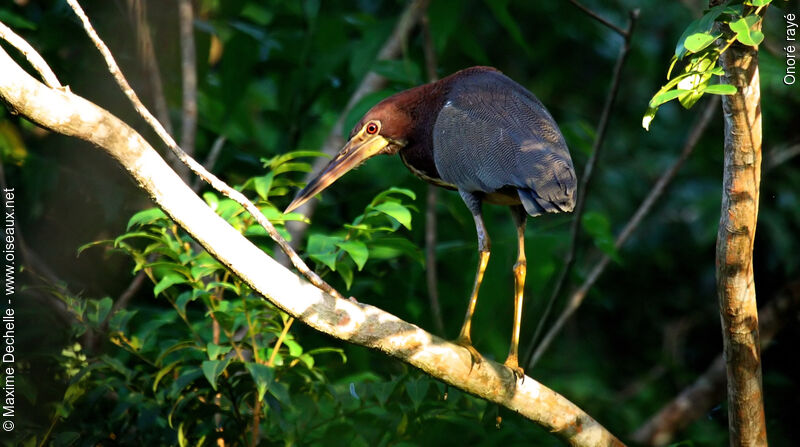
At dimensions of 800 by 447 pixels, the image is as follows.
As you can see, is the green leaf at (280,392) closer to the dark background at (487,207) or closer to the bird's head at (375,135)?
the dark background at (487,207)

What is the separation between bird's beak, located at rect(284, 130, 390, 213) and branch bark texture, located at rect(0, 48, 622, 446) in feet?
3.90

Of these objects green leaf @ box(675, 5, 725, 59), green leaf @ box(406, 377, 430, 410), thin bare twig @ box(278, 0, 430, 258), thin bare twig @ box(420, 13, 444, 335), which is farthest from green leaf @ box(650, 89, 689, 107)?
thin bare twig @ box(278, 0, 430, 258)

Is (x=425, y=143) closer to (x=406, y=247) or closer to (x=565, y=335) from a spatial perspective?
(x=406, y=247)

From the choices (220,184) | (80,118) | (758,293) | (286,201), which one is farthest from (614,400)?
(80,118)

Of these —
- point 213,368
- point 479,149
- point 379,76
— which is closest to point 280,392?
point 213,368

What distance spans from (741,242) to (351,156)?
176cm

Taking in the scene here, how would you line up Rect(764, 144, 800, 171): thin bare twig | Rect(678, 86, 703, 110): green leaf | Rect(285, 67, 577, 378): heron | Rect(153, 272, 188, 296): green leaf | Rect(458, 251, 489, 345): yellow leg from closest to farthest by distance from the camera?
Rect(678, 86, 703, 110): green leaf < Rect(153, 272, 188, 296): green leaf < Rect(285, 67, 577, 378): heron < Rect(458, 251, 489, 345): yellow leg < Rect(764, 144, 800, 171): thin bare twig

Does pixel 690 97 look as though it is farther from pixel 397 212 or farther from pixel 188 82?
pixel 188 82

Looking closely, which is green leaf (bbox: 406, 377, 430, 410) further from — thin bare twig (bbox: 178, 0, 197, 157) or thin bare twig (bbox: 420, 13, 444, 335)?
thin bare twig (bbox: 178, 0, 197, 157)

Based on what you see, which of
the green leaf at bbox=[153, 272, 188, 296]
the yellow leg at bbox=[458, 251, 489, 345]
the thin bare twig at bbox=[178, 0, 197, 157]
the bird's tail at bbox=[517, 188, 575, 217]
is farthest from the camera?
the thin bare twig at bbox=[178, 0, 197, 157]

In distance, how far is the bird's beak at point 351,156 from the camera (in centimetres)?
366

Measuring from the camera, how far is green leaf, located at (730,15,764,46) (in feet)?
7.01

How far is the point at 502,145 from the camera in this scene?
10.4 ft

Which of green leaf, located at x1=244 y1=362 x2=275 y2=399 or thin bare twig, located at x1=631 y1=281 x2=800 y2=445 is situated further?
thin bare twig, located at x1=631 y1=281 x2=800 y2=445
